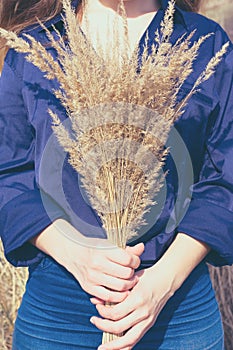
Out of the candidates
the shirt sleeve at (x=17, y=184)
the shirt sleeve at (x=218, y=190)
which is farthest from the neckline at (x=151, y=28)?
the shirt sleeve at (x=17, y=184)

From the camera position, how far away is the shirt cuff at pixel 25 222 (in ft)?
5.19

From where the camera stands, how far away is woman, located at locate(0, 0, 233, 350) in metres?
1.51

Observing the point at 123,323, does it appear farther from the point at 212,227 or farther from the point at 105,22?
the point at 105,22

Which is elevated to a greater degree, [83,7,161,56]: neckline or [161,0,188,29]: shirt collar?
[161,0,188,29]: shirt collar

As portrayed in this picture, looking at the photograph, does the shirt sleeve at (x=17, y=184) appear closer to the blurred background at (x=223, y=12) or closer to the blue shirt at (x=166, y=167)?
the blue shirt at (x=166, y=167)

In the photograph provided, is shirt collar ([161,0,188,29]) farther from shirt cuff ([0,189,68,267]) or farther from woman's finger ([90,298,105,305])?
woman's finger ([90,298,105,305])

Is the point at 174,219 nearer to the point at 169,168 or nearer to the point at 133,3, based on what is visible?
the point at 169,168

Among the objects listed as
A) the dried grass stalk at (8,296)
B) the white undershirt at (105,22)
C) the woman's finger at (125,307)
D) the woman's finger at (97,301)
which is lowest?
the dried grass stalk at (8,296)

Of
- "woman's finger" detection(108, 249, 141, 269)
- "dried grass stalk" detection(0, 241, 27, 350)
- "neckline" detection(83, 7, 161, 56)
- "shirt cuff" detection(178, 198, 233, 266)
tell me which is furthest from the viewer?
"dried grass stalk" detection(0, 241, 27, 350)

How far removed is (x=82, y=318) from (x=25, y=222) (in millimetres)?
Result: 241

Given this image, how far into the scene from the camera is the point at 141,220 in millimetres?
1473

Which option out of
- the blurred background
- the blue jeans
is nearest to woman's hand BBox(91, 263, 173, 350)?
the blue jeans

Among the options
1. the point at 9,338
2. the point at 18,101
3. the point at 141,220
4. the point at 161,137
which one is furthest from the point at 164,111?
the point at 9,338

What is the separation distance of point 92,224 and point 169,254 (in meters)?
0.18
